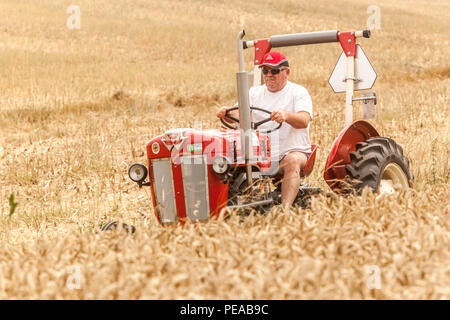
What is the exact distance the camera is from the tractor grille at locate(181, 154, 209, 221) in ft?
13.8

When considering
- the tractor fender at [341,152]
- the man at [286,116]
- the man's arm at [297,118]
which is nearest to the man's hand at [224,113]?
the man at [286,116]

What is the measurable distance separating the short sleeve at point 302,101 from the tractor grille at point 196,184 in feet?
3.40

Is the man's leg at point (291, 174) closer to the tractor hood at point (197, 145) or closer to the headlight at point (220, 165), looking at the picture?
the tractor hood at point (197, 145)

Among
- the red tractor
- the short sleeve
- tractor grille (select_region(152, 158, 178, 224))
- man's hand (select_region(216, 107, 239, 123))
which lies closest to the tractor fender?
the red tractor

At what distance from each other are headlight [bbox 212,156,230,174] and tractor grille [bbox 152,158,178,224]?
0.36 meters

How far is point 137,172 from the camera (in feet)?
14.4

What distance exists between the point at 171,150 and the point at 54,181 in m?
3.30

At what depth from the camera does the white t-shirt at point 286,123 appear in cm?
475

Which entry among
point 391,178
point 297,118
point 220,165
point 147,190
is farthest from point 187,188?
point 147,190

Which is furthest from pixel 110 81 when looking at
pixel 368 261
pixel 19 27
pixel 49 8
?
pixel 49 8

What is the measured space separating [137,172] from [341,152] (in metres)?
1.68

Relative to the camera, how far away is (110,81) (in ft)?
48.3

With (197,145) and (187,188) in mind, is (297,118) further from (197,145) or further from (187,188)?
(187,188)
